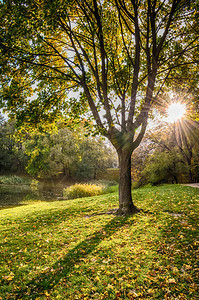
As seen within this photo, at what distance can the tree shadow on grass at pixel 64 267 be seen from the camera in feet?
9.91

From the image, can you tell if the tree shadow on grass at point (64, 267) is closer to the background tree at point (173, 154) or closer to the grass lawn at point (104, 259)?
the grass lawn at point (104, 259)

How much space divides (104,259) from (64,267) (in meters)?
0.84

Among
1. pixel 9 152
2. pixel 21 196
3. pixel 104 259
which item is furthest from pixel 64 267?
pixel 9 152

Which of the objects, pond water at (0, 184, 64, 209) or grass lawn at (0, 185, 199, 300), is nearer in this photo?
grass lawn at (0, 185, 199, 300)

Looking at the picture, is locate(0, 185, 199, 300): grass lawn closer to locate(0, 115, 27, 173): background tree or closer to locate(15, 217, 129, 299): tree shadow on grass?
locate(15, 217, 129, 299): tree shadow on grass

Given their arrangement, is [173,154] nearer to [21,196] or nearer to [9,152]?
[21,196]

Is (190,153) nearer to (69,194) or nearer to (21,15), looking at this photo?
(69,194)

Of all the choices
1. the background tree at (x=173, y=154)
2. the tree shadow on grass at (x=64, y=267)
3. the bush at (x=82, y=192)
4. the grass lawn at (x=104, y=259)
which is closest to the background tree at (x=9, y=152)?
the bush at (x=82, y=192)

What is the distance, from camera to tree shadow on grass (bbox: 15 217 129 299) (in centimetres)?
302

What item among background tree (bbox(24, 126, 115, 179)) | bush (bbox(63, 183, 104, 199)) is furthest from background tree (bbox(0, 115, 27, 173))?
bush (bbox(63, 183, 104, 199))

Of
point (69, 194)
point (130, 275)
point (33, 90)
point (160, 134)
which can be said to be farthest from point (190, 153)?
point (130, 275)

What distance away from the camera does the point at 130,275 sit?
10.3 feet

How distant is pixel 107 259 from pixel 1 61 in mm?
6829

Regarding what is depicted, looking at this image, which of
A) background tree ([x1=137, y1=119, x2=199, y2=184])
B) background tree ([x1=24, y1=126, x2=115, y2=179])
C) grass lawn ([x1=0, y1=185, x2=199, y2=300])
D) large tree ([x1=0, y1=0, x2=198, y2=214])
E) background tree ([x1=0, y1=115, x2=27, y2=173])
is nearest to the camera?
grass lawn ([x1=0, y1=185, x2=199, y2=300])
